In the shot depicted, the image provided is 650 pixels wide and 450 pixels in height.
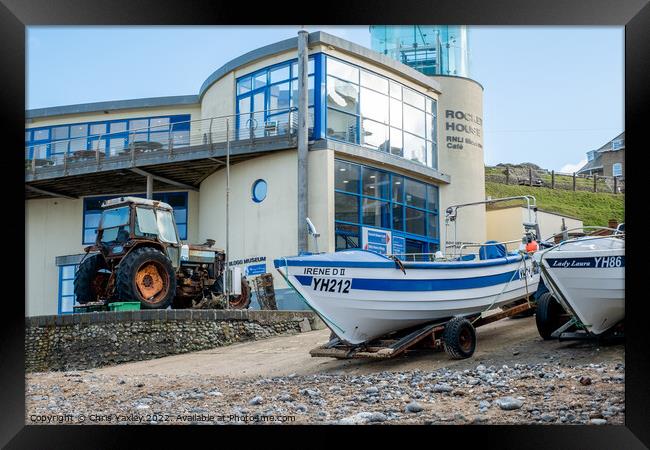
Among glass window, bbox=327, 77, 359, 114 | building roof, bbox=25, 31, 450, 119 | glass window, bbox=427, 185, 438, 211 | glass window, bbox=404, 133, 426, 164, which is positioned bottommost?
glass window, bbox=427, 185, 438, 211

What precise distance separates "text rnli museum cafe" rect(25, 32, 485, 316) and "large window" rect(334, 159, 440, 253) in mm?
24

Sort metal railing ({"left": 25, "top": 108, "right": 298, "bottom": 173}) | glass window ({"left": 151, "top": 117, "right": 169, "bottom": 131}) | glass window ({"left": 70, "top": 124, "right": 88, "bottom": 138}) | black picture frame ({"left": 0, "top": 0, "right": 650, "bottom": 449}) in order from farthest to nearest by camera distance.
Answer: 1. glass window ({"left": 70, "top": 124, "right": 88, "bottom": 138})
2. glass window ({"left": 151, "top": 117, "right": 169, "bottom": 131})
3. metal railing ({"left": 25, "top": 108, "right": 298, "bottom": 173})
4. black picture frame ({"left": 0, "top": 0, "right": 650, "bottom": 449})

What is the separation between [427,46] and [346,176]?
475 cm

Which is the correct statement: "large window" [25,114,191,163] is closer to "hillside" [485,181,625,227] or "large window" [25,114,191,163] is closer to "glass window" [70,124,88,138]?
"glass window" [70,124,88,138]

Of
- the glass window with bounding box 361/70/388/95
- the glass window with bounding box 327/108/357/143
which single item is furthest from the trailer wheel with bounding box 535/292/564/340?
the glass window with bounding box 361/70/388/95

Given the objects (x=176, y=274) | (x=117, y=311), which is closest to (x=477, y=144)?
(x=176, y=274)

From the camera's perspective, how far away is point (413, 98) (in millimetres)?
15992

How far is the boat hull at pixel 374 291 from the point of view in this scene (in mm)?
9305

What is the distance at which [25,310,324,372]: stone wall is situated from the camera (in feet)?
39.0

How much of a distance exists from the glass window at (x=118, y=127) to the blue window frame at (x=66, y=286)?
3.56m

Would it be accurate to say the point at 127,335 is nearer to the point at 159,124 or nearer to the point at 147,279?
the point at 147,279

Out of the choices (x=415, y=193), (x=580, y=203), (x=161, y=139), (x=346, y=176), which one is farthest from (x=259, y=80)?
(x=580, y=203)

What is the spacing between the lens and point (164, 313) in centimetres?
1196
